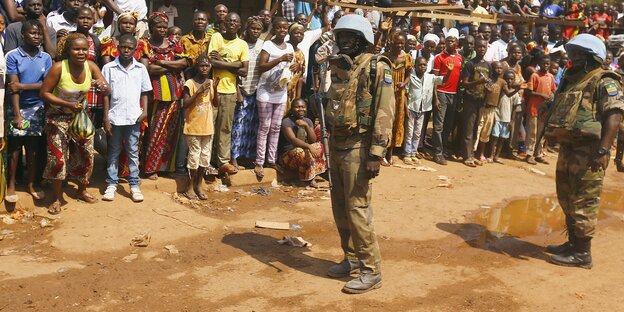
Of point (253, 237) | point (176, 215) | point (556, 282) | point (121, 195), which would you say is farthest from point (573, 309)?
point (121, 195)

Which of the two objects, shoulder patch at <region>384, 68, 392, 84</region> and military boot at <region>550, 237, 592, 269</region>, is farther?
military boot at <region>550, 237, 592, 269</region>

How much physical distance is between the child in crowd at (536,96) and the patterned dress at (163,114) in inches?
249

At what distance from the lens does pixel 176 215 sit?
7.30m

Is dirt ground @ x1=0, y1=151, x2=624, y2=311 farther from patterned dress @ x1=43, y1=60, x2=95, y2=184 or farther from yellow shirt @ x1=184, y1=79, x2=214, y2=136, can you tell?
yellow shirt @ x1=184, y1=79, x2=214, y2=136

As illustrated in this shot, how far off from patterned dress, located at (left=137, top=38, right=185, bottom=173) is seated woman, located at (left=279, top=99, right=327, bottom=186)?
154 cm

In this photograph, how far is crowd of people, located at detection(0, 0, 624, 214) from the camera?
6773 mm

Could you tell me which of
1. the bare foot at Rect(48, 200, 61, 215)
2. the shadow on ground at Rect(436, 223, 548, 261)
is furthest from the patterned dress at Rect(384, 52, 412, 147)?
the bare foot at Rect(48, 200, 61, 215)

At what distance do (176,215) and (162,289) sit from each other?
190cm

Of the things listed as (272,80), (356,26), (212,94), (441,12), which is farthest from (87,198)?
(441,12)

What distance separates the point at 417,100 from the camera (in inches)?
408

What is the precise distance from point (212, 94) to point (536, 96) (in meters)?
6.26

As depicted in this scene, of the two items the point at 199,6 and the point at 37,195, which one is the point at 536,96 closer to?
the point at 199,6

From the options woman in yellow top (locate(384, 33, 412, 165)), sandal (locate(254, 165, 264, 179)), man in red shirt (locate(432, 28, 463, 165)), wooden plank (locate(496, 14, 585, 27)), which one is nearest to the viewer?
sandal (locate(254, 165, 264, 179))

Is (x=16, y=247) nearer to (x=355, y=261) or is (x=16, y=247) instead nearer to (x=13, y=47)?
(x=13, y=47)
